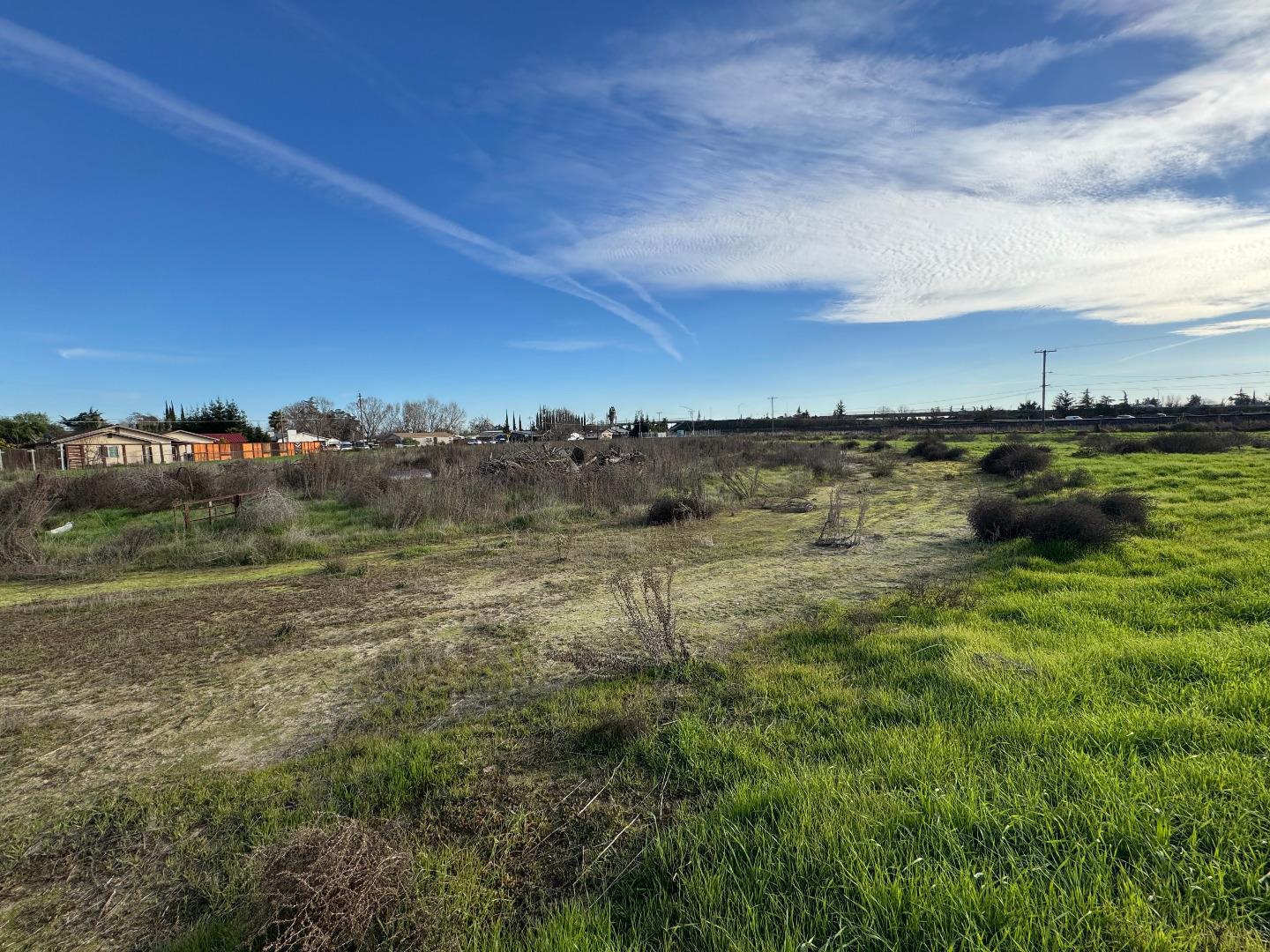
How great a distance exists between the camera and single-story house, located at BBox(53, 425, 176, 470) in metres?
39.6

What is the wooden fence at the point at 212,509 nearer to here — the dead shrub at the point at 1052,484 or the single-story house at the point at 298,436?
the dead shrub at the point at 1052,484

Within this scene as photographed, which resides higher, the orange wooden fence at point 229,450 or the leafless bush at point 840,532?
the orange wooden fence at point 229,450

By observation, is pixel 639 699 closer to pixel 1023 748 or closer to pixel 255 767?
pixel 1023 748

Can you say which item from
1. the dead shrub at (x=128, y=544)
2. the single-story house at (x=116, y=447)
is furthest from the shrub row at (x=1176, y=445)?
the single-story house at (x=116, y=447)

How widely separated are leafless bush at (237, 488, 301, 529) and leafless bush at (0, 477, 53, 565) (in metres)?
3.53

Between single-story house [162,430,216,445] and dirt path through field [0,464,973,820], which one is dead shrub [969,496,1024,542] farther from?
single-story house [162,430,216,445]

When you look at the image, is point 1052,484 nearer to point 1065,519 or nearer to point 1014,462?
point 1014,462

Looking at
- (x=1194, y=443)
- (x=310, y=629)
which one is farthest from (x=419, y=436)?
(x=1194, y=443)

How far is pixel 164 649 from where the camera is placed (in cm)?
618

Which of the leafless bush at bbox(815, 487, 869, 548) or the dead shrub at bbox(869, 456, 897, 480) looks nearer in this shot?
the leafless bush at bbox(815, 487, 869, 548)

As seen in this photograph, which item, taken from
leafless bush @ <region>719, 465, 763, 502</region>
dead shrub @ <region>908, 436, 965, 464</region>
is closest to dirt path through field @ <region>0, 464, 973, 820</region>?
leafless bush @ <region>719, 465, 763, 502</region>

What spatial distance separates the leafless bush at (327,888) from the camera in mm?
2061

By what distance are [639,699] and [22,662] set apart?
7027 millimetres

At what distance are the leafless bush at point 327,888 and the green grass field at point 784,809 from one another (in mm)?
99
